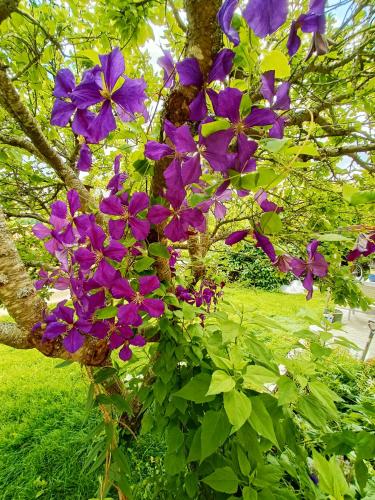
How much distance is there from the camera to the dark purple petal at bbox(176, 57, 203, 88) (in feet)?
1.53

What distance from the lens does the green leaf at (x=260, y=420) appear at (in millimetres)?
667

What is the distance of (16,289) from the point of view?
94 centimetres

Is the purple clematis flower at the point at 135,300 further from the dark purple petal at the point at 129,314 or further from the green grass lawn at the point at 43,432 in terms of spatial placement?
the green grass lawn at the point at 43,432

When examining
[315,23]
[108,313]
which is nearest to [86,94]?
[315,23]

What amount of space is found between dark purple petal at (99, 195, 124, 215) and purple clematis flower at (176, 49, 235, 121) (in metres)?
0.23

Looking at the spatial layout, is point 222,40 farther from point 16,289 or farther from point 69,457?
point 69,457

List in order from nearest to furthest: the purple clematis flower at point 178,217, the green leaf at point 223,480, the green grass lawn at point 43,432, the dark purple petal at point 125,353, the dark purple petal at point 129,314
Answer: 1. the purple clematis flower at point 178,217
2. the dark purple petal at point 129,314
3. the green leaf at point 223,480
4. the dark purple petal at point 125,353
5. the green grass lawn at point 43,432

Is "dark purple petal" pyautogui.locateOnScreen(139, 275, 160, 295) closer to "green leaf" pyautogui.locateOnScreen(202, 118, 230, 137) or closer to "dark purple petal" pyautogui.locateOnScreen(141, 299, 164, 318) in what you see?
"dark purple petal" pyautogui.locateOnScreen(141, 299, 164, 318)

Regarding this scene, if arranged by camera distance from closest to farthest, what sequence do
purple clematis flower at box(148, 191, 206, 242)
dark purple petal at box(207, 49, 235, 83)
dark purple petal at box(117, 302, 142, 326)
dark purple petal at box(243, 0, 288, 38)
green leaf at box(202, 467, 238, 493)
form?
1. dark purple petal at box(243, 0, 288, 38)
2. dark purple petal at box(207, 49, 235, 83)
3. purple clematis flower at box(148, 191, 206, 242)
4. dark purple petal at box(117, 302, 142, 326)
5. green leaf at box(202, 467, 238, 493)

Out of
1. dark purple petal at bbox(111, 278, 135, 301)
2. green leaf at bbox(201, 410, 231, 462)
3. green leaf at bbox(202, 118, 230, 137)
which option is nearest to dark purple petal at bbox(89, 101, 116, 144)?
green leaf at bbox(202, 118, 230, 137)

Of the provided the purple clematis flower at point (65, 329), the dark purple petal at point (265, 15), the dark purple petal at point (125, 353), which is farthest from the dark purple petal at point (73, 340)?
the dark purple petal at point (265, 15)

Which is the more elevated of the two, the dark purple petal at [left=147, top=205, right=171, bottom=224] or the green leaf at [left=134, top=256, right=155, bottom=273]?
the dark purple petal at [left=147, top=205, right=171, bottom=224]

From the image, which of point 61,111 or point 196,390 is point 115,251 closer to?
point 61,111

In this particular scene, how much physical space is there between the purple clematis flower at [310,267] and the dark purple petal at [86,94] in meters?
0.57
